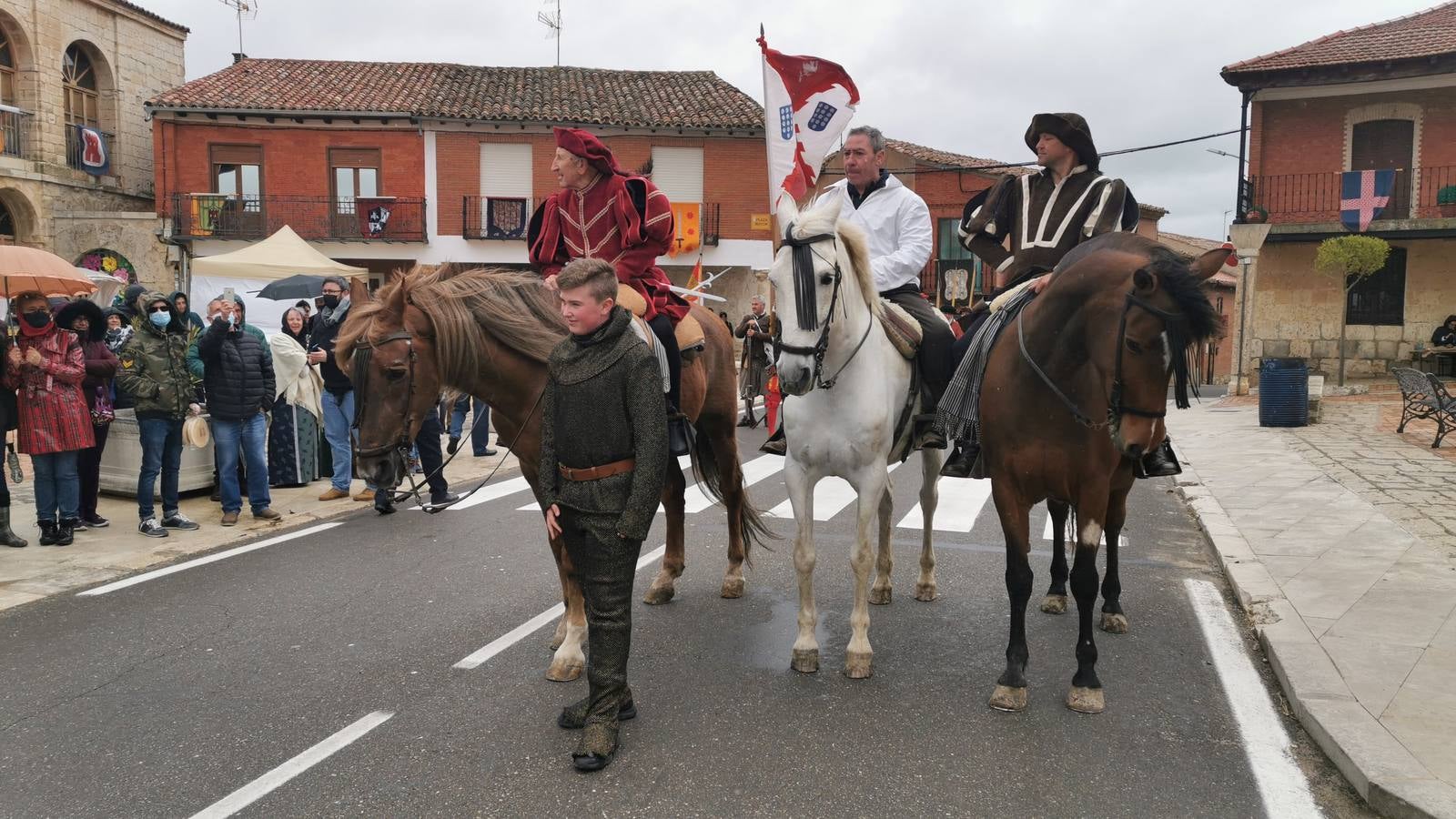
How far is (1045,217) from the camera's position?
4742 mm

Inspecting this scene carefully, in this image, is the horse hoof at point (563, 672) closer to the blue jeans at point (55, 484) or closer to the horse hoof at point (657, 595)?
the horse hoof at point (657, 595)

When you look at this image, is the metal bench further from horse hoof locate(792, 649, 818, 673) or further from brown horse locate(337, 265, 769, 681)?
brown horse locate(337, 265, 769, 681)

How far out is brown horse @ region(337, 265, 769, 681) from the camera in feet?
12.5

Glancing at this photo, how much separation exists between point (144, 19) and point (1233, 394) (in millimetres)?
32917

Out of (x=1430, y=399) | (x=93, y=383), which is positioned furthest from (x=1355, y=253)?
(x=93, y=383)

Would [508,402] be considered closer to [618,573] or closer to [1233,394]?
[618,573]

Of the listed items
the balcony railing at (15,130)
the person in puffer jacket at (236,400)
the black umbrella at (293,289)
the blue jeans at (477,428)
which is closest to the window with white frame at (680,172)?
the black umbrella at (293,289)

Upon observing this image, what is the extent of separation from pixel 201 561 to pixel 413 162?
2402cm

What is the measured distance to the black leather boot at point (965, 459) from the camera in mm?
4535

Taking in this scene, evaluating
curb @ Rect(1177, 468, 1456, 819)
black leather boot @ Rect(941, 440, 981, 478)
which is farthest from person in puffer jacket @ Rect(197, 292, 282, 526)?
curb @ Rect(1177, 468, 1456, 819)

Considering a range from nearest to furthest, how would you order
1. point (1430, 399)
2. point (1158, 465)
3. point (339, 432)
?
point (1158, 465) < point (339, 432) < point (1430, 399)

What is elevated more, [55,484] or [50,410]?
[50,410]

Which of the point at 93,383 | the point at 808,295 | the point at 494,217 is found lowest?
the point at 93,383

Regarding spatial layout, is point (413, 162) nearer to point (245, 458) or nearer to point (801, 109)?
point (801, 109)
